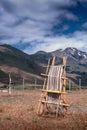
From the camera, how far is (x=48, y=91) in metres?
16.3

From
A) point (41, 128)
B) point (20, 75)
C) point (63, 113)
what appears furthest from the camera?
point (20, 75)

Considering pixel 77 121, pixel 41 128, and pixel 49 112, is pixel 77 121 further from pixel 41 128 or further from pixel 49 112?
pixel 49 112

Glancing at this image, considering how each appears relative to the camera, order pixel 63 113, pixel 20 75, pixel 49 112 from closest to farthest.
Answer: pixel 63 113 < pixel 49 112 < pixel 20 75

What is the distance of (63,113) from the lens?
52.5ft

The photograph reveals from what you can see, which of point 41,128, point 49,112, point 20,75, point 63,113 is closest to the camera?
point 41,128

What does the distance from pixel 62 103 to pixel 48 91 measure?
0.84m

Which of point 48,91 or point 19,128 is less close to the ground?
point 48,91

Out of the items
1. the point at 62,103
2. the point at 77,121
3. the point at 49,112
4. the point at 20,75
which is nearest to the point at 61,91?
the point at 62,103

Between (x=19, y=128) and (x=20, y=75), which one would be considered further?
(x=20, y=75)

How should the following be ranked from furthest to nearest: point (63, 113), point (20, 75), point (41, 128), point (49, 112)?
point (20, 75)
point (49, 112)
point (63, 113)
point (41, 128)

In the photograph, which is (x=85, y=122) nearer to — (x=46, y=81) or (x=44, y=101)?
(x=44, y=101)

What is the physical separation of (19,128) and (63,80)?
7150 millimetres

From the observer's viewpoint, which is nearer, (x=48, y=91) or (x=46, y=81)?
(x=48, y=91)

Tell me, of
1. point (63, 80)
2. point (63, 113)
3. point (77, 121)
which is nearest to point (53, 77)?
point (63, 80)
